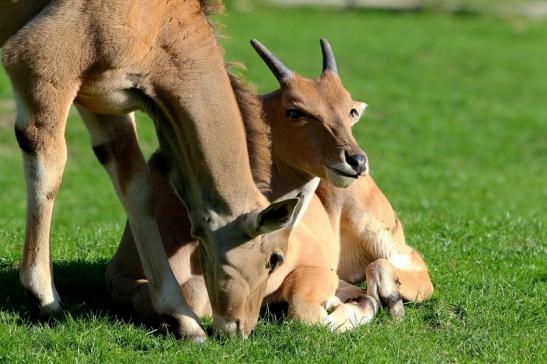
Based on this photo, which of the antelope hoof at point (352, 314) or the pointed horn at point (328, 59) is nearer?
the antelope hoof at point (352, 314)

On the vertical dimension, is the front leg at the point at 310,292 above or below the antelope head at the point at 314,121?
below

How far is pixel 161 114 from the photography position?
663 cm

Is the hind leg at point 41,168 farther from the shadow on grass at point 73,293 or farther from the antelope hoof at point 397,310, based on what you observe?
the antelope hoof at point 397,310

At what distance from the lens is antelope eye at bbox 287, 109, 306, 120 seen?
750 centimetres

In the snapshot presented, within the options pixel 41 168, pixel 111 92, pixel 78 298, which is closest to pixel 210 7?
pixel 111 92

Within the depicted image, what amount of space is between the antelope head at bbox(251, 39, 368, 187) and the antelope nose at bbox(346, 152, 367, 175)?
1 centimetres

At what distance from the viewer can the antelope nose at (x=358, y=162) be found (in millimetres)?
7000

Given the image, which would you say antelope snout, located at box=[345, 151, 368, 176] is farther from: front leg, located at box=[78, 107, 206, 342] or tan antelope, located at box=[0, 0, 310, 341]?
front leg, located at box=[78, 107, 206, 342]

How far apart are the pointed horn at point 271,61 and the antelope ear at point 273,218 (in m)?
1.33

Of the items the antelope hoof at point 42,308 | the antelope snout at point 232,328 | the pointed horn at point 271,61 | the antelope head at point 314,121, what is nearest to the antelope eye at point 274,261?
the antelope snout at point 232,328

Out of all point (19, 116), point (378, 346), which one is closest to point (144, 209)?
point (19, 116)

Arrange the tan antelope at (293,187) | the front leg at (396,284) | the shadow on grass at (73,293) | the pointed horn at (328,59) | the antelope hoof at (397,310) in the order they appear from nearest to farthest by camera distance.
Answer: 1. the shadow on grass at (73,293)
2. the tan antelope at (293,187)
3. the antelope hoof at (397,310)
4. the front leg at (396,284)
5. the pointed horn at (328,59)

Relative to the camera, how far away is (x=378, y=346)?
257 inches

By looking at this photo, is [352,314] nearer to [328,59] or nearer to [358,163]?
[358,163]
